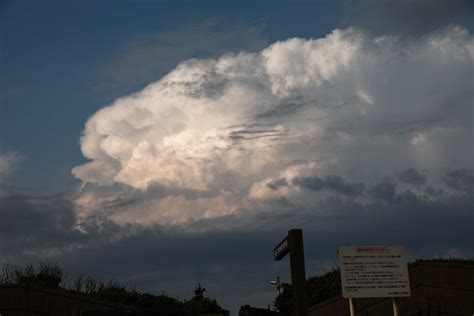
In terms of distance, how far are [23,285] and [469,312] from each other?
18.9 metres

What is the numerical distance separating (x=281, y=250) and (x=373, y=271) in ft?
10.2

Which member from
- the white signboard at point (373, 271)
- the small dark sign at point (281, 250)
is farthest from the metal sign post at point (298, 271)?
the white signboard at point (373, 271)

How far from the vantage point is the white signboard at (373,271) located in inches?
666

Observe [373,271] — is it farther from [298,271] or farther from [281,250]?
[298,271]

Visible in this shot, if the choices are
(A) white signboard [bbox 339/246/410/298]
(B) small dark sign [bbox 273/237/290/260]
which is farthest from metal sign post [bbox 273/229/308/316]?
(A) white signboard [bbox 339/246/410/298]

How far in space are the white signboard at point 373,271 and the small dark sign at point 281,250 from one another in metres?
1.94

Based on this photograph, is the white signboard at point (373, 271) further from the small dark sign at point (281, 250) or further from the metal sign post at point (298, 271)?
the metal sign post at point (298, 271)

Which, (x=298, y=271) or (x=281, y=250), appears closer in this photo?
(x=298, y=271)

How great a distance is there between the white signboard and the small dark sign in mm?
1940

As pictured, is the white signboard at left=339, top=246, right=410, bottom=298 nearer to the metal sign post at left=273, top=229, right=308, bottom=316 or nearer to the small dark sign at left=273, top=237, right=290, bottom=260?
the small dark sign at left=273, top=237, right=290, bottom=260

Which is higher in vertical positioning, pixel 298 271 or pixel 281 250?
pixel 281 250

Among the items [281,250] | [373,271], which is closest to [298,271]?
[281,250]

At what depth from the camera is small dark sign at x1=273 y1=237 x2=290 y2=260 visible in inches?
603

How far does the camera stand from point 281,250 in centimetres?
1570
